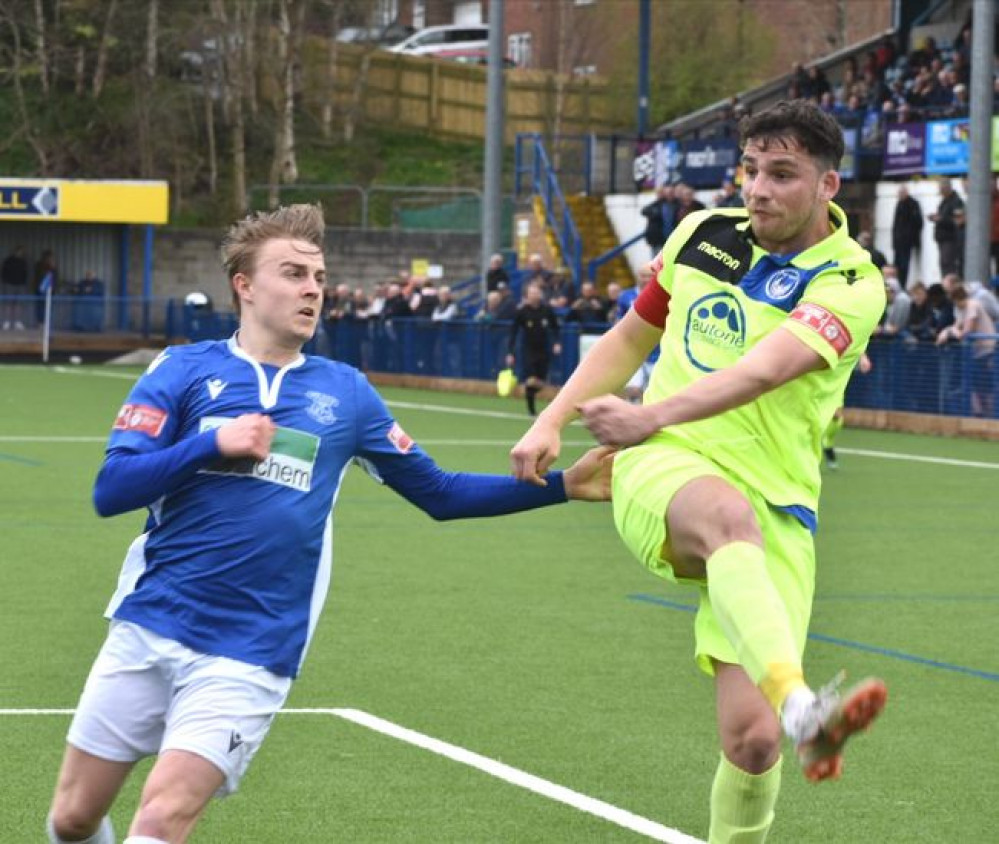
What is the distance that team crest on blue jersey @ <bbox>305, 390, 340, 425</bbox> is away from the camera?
564 centimetres

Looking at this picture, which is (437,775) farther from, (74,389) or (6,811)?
(74,389)

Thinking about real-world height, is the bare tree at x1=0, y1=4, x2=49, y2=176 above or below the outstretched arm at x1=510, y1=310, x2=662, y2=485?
above

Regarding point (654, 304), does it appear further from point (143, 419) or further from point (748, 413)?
point (143, 419)

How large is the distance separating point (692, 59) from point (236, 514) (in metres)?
54.5

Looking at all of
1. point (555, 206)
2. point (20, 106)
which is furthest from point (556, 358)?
point (20, 106)

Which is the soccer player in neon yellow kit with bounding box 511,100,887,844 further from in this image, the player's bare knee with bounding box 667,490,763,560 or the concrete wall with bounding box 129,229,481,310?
the concrete wall with bounding box 129,229,481,310

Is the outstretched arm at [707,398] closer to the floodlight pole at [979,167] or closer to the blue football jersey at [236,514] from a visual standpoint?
the blue football jersey at [236,514]

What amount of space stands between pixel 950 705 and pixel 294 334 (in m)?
5.10

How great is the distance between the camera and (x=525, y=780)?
8.16 m

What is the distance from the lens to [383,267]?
53.8 meters

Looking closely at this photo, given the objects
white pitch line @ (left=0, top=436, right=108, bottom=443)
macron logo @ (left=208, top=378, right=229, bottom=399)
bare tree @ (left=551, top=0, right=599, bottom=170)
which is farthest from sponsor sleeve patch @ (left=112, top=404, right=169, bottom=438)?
bare tree @ (left=551, top=0, right=599, bottom=170)

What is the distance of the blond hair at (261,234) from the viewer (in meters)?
5.68

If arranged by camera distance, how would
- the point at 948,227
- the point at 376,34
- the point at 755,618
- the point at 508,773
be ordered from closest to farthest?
1. the point at 755,618
2. the point at 508,773
3. the point at 948,227
4. the point at 376,34

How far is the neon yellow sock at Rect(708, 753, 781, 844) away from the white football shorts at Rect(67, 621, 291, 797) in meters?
A: 1.23
